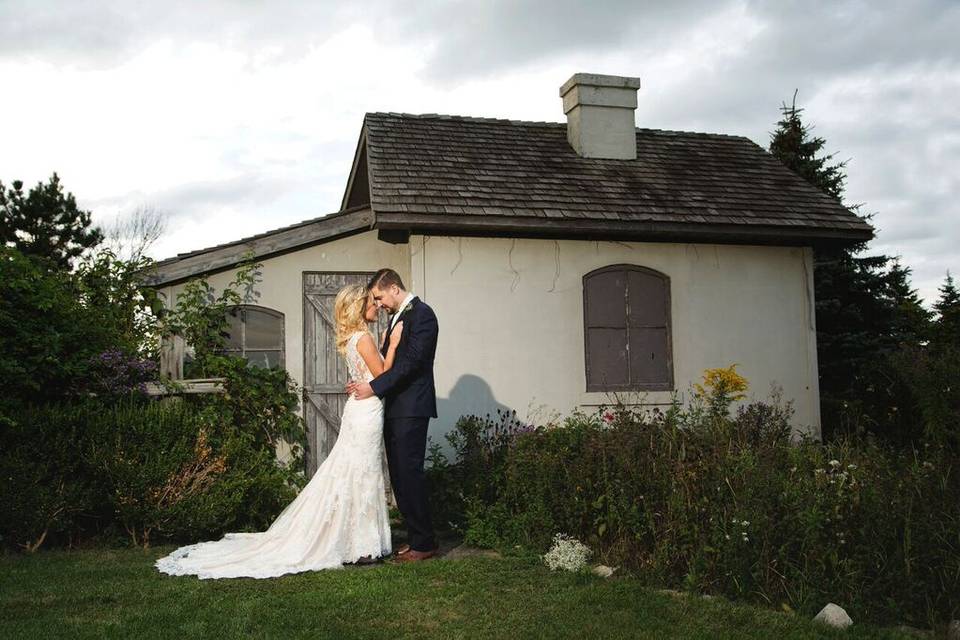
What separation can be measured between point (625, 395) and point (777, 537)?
17.4 feet

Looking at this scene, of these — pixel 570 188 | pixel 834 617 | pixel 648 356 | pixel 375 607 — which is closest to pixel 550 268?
pixel 570 188

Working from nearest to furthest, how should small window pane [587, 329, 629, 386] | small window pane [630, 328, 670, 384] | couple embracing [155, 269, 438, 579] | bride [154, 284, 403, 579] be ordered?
bride [154, 284, 403, 579], couple embracing [155, 269, 438, 579], small window pane [587, 329, 629, 386], small window pane [630, 328, 670, 384]

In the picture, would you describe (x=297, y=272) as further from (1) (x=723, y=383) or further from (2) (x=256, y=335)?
(1) (x=723, y=383)

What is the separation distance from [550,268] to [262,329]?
348cm

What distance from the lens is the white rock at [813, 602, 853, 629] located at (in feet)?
15.3

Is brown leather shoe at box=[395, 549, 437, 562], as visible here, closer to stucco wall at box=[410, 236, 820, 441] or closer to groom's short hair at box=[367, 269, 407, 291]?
groom's short hair at box=[367, 269, 407, 291]

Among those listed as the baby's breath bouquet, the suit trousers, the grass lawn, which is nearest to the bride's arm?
the suit trousers

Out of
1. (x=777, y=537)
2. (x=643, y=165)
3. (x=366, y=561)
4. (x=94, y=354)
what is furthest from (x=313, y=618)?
(x=643, y=165)

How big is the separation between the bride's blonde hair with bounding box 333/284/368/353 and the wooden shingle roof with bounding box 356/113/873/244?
9.06 feet

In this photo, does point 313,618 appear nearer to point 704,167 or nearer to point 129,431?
point 129,431

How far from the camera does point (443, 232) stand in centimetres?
998

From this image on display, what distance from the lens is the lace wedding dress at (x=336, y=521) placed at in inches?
251

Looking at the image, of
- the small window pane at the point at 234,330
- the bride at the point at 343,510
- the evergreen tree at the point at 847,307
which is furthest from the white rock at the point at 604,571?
the evergreen tree at the point at 847,307

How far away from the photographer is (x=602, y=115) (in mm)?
12188
